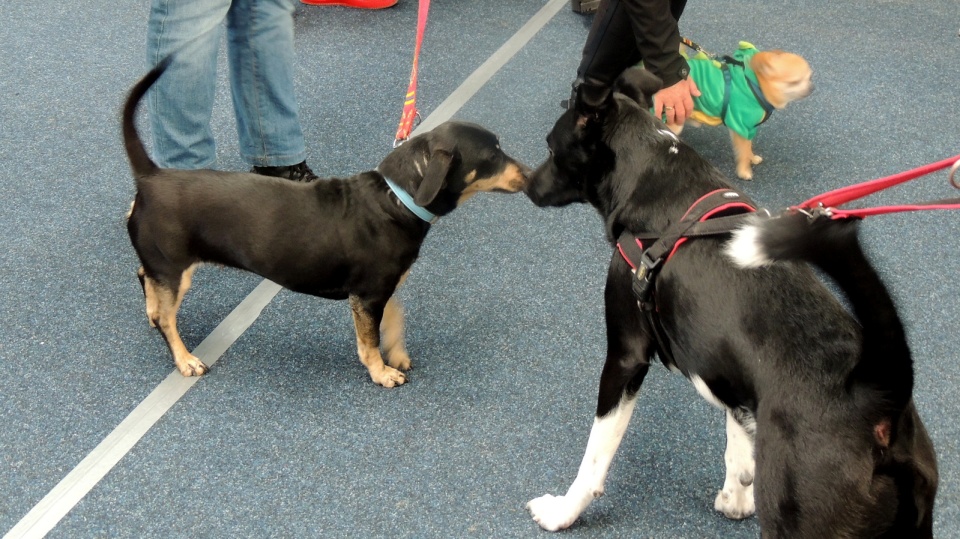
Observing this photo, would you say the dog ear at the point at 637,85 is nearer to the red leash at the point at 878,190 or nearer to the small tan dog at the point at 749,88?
the red leash at the point at 878,190

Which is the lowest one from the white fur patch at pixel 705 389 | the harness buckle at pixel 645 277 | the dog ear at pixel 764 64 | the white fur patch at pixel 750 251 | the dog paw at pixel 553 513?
the dog paw at pixel 553 513

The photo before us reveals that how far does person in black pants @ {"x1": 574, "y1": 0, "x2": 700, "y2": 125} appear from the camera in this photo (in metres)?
2.64

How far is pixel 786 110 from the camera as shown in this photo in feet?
12.1

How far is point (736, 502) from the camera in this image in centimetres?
196

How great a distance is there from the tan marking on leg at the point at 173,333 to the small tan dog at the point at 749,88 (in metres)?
1.89

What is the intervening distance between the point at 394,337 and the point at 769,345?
4.25 feet

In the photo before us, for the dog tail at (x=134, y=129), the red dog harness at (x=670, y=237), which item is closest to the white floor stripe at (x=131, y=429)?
the dog tail at (x=134, y=129)

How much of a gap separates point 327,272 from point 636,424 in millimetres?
965

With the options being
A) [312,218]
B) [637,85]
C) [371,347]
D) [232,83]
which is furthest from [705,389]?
[232,83]

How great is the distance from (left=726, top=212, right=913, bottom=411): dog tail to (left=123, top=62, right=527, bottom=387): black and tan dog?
1191mm

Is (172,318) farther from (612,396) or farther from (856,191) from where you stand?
(856,191)

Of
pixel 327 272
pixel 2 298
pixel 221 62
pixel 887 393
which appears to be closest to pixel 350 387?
pixel 327 272

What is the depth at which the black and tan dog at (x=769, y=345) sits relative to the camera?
3.80 ft

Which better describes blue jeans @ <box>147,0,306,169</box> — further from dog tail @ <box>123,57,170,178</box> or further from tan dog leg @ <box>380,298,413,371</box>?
tan dog leg @ <box>380,298,413,371</box>
